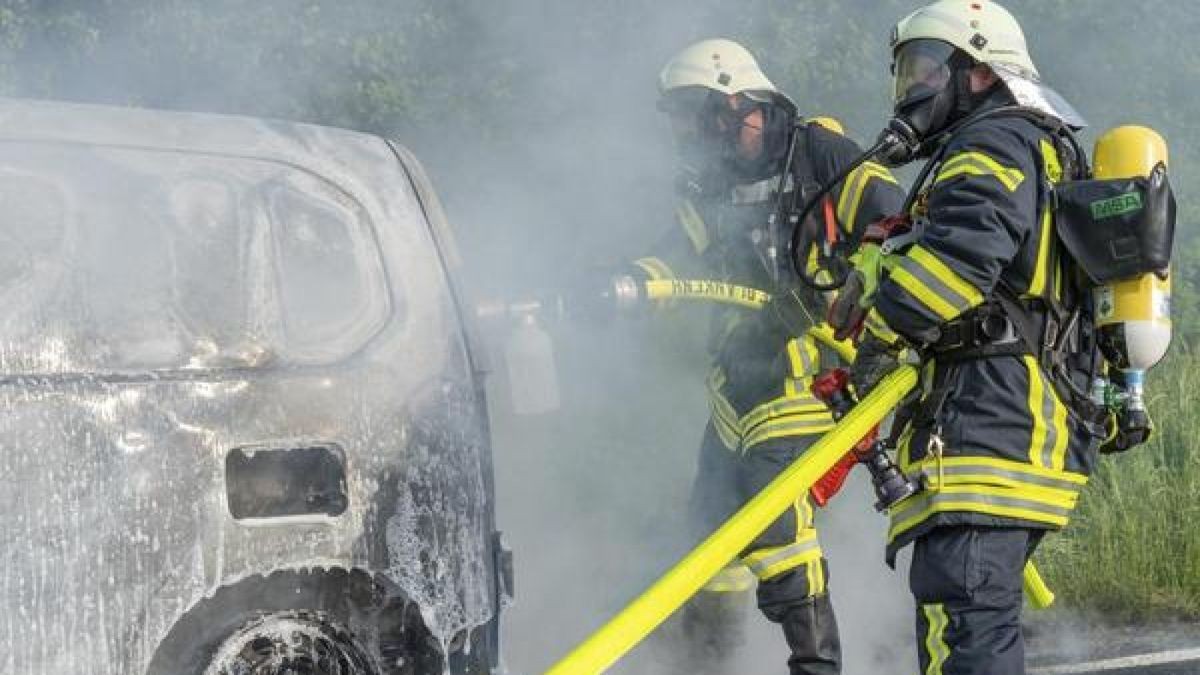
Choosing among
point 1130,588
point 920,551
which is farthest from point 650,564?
point 920,551

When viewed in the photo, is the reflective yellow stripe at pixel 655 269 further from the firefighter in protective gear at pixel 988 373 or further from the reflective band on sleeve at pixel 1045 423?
the reflective band on sleeve at pixel 1045 423

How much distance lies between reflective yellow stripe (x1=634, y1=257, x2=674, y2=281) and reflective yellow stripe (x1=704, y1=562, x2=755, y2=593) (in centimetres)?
91

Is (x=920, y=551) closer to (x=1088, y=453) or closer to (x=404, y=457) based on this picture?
(x=1088, y=453)

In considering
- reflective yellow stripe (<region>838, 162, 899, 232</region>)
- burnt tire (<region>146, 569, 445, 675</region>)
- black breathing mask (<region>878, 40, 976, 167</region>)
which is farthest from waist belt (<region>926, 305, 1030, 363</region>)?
burnt tire (<region>146, 569, 445, 675</region>)

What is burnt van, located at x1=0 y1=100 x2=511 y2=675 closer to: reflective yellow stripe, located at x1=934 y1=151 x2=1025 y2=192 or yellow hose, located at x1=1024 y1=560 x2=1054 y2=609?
reflective yellow stripe, located at x1=934 y1=151 x2=1025 y2=192

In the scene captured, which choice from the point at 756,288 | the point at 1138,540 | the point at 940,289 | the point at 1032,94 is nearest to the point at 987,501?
the point at 940,289

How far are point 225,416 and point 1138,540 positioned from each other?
3.54m

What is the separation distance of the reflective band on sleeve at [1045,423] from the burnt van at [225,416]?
1.10m

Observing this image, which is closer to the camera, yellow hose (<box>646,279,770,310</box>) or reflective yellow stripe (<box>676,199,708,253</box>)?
yellow hose (<box>646,279,770,310</box>)

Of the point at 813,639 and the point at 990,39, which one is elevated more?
the point at 990,39

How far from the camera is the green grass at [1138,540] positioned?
17.3ft

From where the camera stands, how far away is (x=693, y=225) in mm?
5043

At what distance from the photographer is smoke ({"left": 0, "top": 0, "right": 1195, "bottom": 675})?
6.03 metres

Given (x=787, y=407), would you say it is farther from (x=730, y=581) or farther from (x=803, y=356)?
(x=730, y=581)
